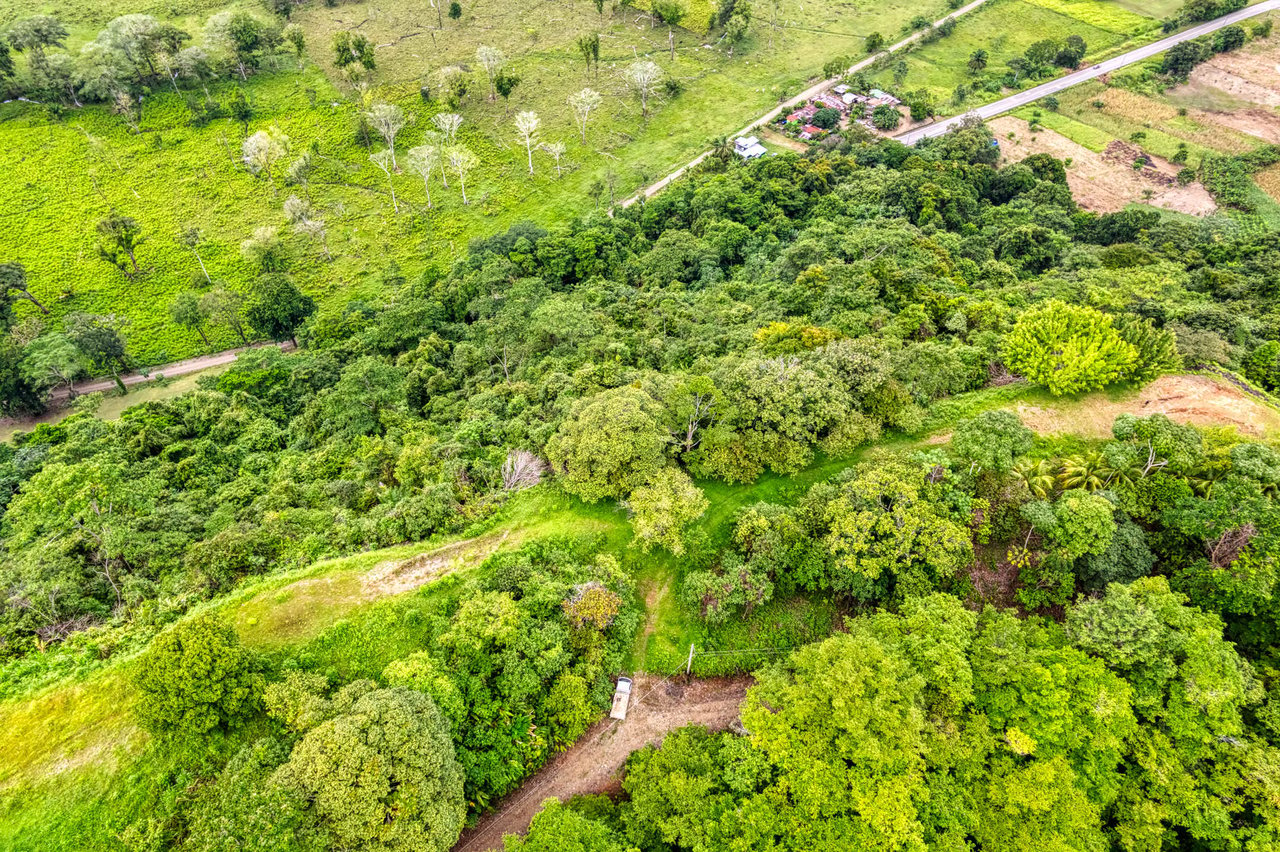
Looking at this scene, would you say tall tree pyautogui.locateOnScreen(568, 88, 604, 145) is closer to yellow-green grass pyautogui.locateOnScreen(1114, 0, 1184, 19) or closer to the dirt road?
the dirt road

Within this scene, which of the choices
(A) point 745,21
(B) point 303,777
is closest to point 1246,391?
(B) point 303,777

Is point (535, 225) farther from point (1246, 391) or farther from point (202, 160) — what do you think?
point (1246, 391)

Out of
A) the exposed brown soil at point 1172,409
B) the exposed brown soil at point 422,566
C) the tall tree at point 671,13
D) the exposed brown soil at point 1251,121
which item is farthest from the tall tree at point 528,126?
the exposed brown soil at point 1251,121

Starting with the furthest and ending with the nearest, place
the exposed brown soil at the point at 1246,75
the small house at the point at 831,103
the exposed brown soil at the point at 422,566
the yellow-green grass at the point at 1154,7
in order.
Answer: the yellow-green grass at the point at 1154,7, the small house at the point at 831,103, the exposed brown soil at the point at 1246,75, the exposed brown soil at the point at 422,566

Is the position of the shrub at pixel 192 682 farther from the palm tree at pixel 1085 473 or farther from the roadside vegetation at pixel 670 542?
the palm tree at pixel 1085 473

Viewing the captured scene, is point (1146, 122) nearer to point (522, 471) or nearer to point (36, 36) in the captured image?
point (522, 471)

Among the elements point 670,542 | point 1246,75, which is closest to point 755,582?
point 670,542

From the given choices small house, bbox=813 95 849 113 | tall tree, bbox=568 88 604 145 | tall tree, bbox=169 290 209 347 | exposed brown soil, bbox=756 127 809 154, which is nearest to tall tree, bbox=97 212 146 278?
tall tree, bbox=169 290 209 347
